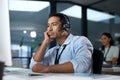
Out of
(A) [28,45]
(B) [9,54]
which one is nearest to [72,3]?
(A) [28,45]

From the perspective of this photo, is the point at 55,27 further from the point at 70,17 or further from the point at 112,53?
the point at 70,17

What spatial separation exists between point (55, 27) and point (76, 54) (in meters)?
0.32

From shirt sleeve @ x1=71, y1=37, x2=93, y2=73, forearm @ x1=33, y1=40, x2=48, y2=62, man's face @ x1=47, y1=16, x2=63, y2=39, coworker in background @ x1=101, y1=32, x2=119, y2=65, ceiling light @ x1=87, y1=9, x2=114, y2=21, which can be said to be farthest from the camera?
ceiling light @ x1=87, y1=9, x2=114, y2=21

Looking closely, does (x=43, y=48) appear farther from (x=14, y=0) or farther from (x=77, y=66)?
(x=14, y=0)

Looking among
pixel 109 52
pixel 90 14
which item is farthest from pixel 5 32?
pixel 90 14

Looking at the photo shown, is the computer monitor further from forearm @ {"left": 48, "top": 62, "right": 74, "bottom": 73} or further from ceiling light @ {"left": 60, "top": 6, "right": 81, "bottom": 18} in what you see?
ceiling light @ {"left": 60, "top": 6, "right": 81, "bottom": 18}

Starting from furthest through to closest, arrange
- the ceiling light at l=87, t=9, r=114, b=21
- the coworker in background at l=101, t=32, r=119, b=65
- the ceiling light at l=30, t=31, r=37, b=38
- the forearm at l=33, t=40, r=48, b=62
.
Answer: the ceiling light at l=87, t=9, r=114, b=21 → the ceiling light at l=30, t=31, r=37, b=38 → the coworker in background at l=101, t=32, r=119, b=65 → the forearm at l=33, t=40, r=48, b=62

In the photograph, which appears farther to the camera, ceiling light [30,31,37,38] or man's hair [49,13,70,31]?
ceiling light [30,31,37,38]

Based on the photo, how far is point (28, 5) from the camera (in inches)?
143

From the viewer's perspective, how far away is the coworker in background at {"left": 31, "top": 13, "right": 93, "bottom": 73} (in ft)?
4.95

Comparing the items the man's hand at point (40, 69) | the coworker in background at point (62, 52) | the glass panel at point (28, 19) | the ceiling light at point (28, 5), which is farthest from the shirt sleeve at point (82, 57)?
the ceiling light at point (28, 5)

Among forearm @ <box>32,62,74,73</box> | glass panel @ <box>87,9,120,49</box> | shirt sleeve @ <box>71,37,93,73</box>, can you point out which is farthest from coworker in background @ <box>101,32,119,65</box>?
forearm @ <box>32,62,74,73</box>

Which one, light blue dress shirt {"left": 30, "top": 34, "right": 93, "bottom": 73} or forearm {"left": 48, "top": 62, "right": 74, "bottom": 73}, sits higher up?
light blue dress shirt {"left": 30, "top": 34, "right": 93, "bottom": 73}

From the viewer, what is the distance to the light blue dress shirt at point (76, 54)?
5.17 ft
